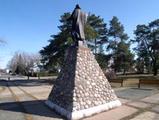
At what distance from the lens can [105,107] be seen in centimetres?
1042

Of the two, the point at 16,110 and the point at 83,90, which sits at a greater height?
the point at 83,90

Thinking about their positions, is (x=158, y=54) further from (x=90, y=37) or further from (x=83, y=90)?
(x=83, y=90)

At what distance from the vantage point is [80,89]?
9914 millimetres

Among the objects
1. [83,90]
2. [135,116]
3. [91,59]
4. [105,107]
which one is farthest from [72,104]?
[91,59]

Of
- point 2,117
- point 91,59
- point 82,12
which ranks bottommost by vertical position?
point 2,117

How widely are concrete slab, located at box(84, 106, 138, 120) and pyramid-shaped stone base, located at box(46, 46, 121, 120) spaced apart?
356mm

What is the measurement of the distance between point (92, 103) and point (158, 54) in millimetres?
31628

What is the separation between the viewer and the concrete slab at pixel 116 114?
9003 millimetres

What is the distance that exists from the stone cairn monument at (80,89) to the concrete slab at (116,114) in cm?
36

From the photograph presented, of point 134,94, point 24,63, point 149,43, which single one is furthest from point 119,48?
point 24,63

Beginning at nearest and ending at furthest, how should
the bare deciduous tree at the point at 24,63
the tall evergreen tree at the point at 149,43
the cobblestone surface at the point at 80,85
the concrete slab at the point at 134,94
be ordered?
1. the cobblestone surface at the point at 80,85
2. the concrete slab at the point at 134,94
3. the tall evergreen tree at the point at 149,43
4. the bare deciduous tree at the point at 24,63

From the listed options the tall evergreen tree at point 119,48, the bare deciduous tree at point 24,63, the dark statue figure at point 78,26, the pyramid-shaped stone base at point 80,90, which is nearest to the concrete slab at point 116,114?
the pyramid-shaped stone base at point 80,90

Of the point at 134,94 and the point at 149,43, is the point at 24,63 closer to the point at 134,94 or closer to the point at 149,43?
the point at 149,43

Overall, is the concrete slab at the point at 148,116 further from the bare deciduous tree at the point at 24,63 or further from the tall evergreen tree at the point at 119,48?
the bare deciduous tree at the point at 24,63
